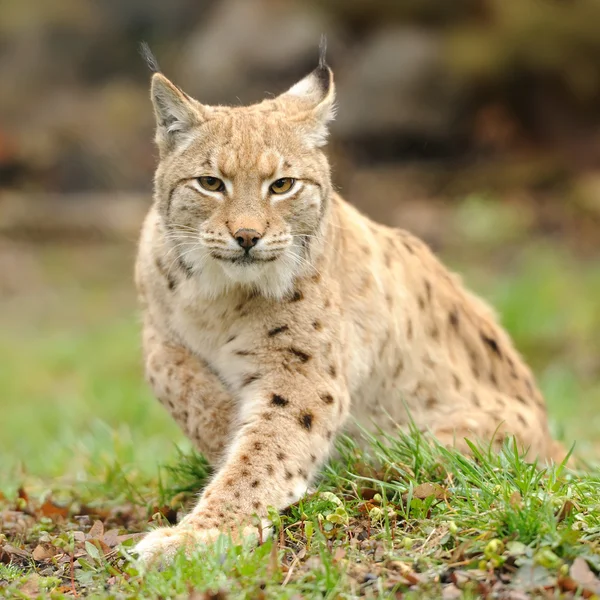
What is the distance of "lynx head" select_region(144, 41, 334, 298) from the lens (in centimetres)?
483

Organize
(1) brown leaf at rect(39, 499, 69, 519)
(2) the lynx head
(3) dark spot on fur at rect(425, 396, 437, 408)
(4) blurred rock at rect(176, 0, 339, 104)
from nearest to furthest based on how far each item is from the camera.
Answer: (2) the lynx head, (1) brown leaf at rect(39, 499, 69, 519), (3) dark spot on fur at rect(425, 396, 437, 408), (4) blurred rock at rect(176, 0, 339, 104)

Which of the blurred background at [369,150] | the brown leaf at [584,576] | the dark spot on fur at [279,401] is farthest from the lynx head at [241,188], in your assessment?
the blurred background at [369,150]

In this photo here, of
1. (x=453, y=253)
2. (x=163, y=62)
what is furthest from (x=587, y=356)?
(x=163, y=62)

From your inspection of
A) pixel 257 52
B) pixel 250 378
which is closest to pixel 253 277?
pixel 250 378

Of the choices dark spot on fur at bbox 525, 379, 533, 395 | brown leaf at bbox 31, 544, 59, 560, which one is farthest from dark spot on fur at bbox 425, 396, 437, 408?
brown leaf at bbox 31, 544, 59, 560

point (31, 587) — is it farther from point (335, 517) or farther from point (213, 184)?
point (213, 184)

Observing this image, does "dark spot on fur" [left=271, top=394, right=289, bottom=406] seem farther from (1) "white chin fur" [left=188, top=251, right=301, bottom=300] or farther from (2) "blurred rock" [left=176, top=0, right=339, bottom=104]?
(2) "blurred rock" [left=176, top=0, right=339, bottom=104]

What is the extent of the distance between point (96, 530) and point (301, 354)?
1.32 metres

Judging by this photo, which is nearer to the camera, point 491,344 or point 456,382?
point 456,382

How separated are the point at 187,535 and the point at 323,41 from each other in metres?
2.93

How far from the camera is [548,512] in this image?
13.3ft

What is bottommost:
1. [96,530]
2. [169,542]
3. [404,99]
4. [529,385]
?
[96,530]

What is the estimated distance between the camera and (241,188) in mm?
4855

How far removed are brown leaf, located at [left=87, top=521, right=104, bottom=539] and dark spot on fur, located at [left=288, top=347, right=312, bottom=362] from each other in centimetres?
127
